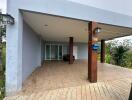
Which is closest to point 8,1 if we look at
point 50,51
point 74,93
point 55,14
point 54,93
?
point 55,14

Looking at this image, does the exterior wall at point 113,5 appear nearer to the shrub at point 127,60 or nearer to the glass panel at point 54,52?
the shrub at point 127,60

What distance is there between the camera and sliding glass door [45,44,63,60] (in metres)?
17.7

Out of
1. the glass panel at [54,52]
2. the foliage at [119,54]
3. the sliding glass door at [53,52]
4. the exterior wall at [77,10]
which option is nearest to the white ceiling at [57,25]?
the exterior wall at [77,10]

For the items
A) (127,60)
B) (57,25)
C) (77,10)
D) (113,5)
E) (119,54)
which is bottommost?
(127,60)

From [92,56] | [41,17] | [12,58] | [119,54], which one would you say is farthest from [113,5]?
[119,54]

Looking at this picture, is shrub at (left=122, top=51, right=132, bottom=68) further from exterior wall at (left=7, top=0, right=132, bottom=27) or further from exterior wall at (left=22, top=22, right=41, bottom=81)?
exterior wall at (left=22, top=22, right=41, bottom=81)

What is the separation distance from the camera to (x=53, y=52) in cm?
1791

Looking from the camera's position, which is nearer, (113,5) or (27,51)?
(27,51)

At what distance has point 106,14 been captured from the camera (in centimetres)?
734

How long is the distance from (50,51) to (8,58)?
1288 cm

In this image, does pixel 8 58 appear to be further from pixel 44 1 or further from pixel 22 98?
pixel 44 1

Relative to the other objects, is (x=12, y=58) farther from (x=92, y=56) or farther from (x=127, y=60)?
(x=127, y=60)

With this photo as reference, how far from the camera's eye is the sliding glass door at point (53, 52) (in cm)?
Result: 1767

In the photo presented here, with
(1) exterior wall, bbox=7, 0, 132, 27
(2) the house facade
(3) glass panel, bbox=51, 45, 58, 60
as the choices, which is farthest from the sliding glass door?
(1) exterior wall, bbox=7, 0, 132, 27
